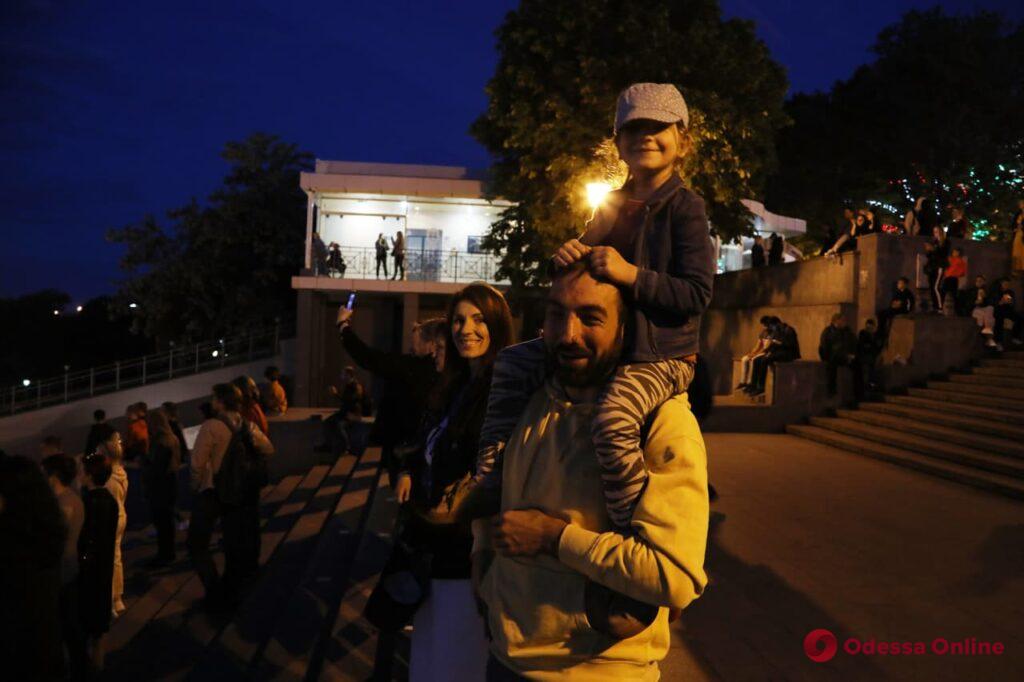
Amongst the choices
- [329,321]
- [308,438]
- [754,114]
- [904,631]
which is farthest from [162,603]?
[329,321]

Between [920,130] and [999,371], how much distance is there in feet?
80.5

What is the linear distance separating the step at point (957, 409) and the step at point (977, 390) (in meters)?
0.35

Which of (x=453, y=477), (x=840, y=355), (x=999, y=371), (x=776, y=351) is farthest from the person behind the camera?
(x=776, y=351)

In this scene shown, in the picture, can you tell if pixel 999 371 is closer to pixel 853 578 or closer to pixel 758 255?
pixel 853 578

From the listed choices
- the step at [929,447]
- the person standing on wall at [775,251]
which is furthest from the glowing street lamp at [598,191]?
the person standing on wall at [775,251]

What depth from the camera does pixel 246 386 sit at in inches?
312

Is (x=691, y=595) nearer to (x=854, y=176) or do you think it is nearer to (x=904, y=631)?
(x=904, y=631)

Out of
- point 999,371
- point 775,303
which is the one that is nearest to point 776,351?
point 999,371

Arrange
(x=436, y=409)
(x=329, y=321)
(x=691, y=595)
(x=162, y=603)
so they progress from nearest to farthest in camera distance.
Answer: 1. (x=691, y=595)
2. (x=436, y=409)
3. (x=162, y=603)
4. (x=329, y=321)

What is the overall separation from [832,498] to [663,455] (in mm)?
7687

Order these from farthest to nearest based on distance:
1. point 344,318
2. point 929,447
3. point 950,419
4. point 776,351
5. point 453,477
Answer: point 776,351, point 950,419, point 929,447, point 344,318, point 453,477

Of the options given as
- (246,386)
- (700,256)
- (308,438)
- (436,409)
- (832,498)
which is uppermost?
(700,256)

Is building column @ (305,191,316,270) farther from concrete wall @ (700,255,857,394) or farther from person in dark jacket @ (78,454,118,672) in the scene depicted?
person in dark jacket @ (78,454,118,672)

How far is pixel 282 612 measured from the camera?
569cm
